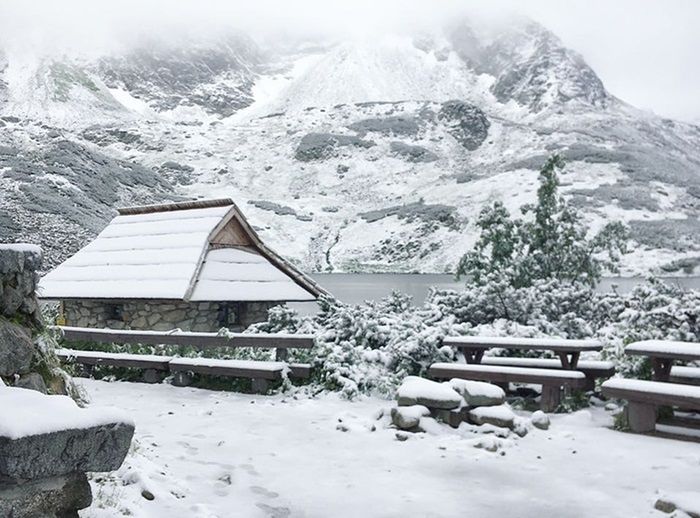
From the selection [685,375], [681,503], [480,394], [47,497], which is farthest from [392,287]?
[47,497]

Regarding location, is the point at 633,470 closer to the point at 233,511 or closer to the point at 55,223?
the point at 233,511

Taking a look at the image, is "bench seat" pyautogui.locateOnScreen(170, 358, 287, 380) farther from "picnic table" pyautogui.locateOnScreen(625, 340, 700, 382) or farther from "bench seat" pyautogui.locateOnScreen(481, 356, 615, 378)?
"picnic table" pyautogui.locateOnScreen(625, 340, 700, 382)

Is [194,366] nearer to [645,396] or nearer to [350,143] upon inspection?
[645,396]

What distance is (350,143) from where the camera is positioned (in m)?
100

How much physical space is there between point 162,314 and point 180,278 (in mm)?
1329

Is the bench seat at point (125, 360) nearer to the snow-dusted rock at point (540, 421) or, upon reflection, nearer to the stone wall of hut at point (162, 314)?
the stone wall of hut at point (162, 314)

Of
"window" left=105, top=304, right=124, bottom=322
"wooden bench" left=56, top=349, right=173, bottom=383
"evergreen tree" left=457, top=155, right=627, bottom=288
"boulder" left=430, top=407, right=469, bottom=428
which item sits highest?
"evergreen tree" left=457, top=155, right=627, bottom=288

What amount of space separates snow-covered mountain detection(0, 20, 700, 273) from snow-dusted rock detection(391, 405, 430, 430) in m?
31.8

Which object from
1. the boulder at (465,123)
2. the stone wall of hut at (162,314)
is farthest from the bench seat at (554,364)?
the boulder at (465,123)

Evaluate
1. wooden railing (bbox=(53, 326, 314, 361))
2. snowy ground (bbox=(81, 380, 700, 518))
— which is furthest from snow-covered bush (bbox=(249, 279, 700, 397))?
snowy ground (bbox=(81, 380, 700, 518))

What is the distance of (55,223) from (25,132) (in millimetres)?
32234

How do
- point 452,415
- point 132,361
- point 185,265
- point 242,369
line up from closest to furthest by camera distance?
point 452,415 < point 242,369 < point 132,361 < point 185,265

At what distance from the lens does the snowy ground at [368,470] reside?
16.6 ft

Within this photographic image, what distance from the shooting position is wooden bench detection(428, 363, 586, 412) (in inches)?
345
